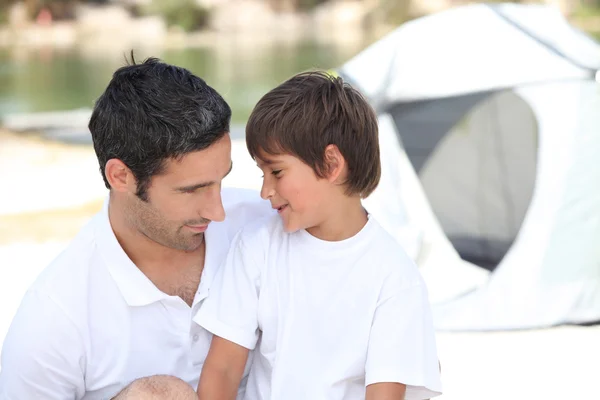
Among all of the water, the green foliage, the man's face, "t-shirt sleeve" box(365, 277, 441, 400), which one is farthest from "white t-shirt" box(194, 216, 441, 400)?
the green foliage

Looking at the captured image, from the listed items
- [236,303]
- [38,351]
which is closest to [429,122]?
[236,303]

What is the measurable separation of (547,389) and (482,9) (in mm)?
1784

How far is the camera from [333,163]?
1.68 m

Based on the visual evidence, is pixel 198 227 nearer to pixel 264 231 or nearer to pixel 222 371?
pixel 264 231

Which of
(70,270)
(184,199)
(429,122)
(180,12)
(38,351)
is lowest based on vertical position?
(180,12)

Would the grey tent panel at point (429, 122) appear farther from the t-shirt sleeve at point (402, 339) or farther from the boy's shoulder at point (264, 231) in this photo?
the t-shirt sleeve at point (402, 339)

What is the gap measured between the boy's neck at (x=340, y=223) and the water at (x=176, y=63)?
344 inches

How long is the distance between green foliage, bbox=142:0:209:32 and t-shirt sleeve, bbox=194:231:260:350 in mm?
19671

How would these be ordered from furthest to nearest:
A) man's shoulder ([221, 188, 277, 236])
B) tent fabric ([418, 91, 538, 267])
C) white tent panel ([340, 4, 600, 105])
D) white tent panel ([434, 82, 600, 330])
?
tent fabric ([418, 91, 538, 267]), white tent panel ([340, 4, 600, 105]), white tent panel ([434, 82, 600, 330]), man's shoulder ([221, 188, 277, 236])

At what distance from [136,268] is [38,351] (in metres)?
0.24

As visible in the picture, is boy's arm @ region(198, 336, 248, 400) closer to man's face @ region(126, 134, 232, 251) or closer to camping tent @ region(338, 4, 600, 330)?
man's face @ region(126, 134, 232, 251)

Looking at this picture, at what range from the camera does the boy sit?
5.39ft

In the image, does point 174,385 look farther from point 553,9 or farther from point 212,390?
point 553,9

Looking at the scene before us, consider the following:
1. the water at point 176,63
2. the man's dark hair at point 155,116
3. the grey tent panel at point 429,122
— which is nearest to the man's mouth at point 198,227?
the man's dark hair at point 155,116
